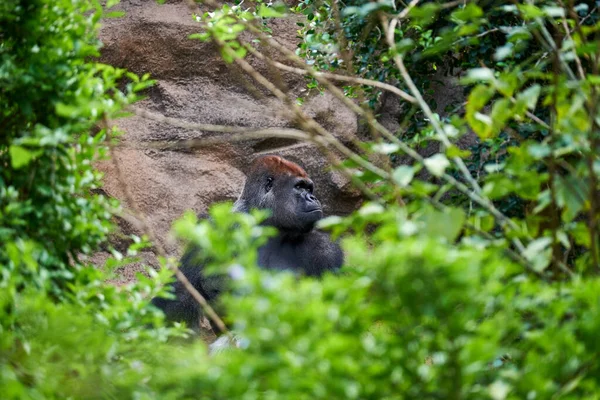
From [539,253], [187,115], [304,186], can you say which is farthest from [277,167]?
[539,253]

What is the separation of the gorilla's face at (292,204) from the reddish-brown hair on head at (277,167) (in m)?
0.05

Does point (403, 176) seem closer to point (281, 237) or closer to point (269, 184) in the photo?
point (281, 237)

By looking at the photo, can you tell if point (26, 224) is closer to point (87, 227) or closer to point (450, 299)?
point (87, 227)

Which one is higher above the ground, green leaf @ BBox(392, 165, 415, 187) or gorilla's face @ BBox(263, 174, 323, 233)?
green leaf @ BBox(392, 165, 415, 187)

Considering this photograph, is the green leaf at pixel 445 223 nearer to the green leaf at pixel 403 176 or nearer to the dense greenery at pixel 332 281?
the dense greenery at pixel 332 281

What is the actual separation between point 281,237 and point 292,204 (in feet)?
0.82

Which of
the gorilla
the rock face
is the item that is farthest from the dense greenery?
the rock face

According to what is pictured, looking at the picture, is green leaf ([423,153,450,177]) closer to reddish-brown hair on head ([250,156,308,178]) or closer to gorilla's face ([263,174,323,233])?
gorilla's face ([263,174,323,233])

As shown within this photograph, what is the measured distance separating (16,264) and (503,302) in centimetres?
130

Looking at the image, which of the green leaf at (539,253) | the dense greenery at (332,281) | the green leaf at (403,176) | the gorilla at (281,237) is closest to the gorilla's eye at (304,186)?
the gorilla at (281,237)

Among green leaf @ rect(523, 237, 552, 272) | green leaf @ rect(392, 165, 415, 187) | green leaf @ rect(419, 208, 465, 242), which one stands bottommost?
green leaf @ rect(523, 237, 552, 272)

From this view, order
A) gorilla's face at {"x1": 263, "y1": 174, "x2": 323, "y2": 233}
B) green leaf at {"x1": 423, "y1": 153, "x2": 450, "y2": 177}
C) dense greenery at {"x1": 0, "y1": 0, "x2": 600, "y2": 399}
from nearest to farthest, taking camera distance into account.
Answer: dense greenery at {"x1": 0, "y1": 0, "x2": 600, "y2": 399}, green leaf at {"x1": 423, "y1": 153, "x2": 450, "y2": 177}, gorilla's face at {"x1": 263, "y1": 174, "x2": 323, "y2": 233}

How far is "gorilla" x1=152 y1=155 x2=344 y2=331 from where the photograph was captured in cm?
528

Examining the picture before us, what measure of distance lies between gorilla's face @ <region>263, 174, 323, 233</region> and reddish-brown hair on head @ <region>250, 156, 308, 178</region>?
5 cm
